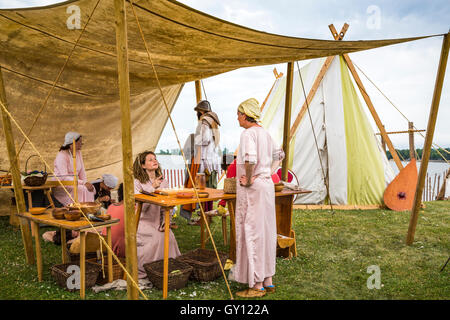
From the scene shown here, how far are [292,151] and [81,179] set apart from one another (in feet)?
15.0

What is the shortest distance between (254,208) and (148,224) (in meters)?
1.15

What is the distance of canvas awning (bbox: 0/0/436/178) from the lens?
9.80 feet

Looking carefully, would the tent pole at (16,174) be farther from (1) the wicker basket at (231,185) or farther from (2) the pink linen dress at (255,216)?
(2) the pink linen dress at (255,216)

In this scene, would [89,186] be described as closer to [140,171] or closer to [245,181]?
[140,171]

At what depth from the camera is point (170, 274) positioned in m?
2.99

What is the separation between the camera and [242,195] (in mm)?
2967

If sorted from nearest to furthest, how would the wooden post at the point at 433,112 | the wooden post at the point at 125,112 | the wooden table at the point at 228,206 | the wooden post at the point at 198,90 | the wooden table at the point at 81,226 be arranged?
the wooden post at the point at 125,112, the wooden table at the point at 81,226, the wooden table at the point at 228,206, the wooden post at the point at 433,112, the wooden post at the point at 198,90

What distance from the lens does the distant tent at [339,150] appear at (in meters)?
7.32

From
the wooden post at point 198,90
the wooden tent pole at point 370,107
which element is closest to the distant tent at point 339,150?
the wooden tent pole at point 370,107

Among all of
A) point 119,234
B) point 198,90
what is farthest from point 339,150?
point 119,234

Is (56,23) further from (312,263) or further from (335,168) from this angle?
(335,168)

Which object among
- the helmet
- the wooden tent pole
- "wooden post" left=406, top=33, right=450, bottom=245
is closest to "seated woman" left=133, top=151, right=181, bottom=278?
the helmet

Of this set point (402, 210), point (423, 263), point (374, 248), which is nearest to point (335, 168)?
point (402, 210)

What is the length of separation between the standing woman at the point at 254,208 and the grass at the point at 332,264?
26 cm
